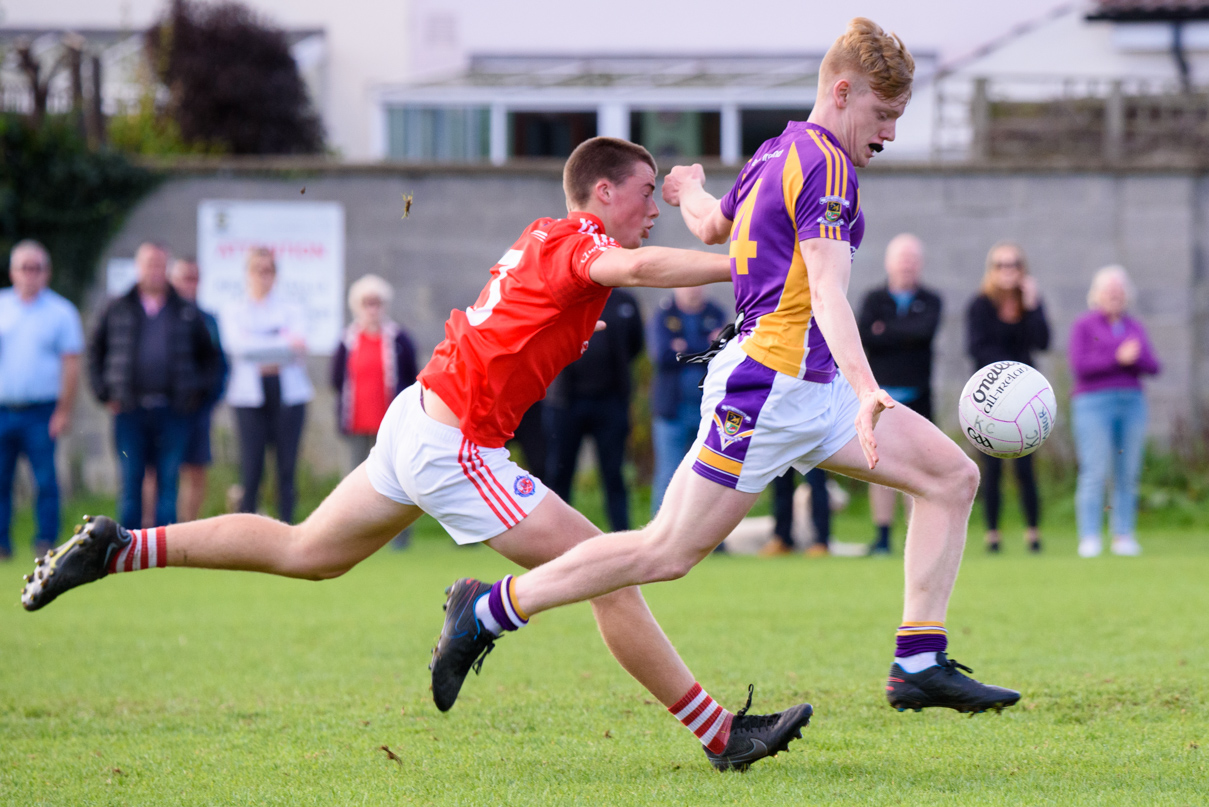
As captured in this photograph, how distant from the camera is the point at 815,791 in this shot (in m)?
4.02

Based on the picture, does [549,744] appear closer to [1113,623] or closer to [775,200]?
[775,200]

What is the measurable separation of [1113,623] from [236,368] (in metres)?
7.66

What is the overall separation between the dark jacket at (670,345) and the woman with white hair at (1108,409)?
295cm

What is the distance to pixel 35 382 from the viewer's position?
1123cm

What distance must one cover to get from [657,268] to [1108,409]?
310 inches

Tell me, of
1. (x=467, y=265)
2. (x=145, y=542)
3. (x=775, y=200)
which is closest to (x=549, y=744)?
(x=145, y=542)

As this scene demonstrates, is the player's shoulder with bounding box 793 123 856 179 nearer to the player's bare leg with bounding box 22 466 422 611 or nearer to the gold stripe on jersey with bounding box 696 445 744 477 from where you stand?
the gold stripe on jersey with bounding box 696 445 744 477

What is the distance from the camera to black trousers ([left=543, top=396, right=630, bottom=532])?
449 inches

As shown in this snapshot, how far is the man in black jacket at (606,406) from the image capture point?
37.1ft

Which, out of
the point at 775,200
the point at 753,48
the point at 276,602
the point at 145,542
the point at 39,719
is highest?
the point at 753,48

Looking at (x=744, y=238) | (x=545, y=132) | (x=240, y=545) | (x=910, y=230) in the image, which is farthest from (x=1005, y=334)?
(x=545, y=132)

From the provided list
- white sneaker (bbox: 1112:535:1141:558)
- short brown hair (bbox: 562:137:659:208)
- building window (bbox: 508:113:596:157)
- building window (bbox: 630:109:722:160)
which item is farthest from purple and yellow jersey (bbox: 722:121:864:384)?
building window (bbox: 508:113:596:157)

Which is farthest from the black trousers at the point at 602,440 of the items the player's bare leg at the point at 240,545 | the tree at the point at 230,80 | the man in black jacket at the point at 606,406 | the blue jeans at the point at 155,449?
the tree at the point at 230,80

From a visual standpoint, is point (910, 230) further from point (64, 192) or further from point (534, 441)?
point (64, 192)
